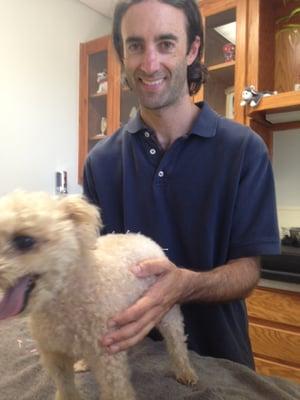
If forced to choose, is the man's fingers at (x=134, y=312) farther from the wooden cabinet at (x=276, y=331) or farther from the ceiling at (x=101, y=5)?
the ceiling at (x=101, y=5)

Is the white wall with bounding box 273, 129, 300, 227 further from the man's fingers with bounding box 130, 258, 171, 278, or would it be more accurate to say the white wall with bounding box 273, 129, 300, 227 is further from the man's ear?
the man's fingers with bounding box 130, 258, 171, 278

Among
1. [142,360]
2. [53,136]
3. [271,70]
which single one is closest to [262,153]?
→ [142,360]

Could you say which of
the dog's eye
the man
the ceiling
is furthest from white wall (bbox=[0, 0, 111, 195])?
the dog's eye

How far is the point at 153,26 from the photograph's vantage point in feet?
3.30

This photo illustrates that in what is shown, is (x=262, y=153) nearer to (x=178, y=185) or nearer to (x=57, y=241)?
(x=178, y=185)

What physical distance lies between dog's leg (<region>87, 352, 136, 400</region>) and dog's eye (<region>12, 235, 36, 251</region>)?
229mm

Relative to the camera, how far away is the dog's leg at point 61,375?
74 centimetres

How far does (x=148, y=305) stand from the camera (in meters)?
0.74

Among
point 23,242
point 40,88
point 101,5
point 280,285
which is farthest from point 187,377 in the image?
point 101,5

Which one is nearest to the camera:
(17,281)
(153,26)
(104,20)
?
(17,281)

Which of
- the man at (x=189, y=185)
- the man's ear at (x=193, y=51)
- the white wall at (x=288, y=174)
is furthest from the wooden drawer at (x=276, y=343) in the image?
the man's ear at (x=193, y=51)

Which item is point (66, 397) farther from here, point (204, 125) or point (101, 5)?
point (101, 5)

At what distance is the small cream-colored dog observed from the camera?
2.05 ft

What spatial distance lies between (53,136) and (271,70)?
1397mm
